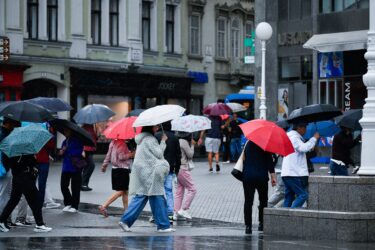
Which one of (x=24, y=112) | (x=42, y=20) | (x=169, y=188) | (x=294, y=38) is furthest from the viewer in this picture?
(x=42, y=20)

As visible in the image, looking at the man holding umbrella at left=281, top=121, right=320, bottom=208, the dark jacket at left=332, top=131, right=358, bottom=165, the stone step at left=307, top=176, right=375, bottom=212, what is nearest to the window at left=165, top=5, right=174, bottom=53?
the dark jacket at left=332, top=131, right=358, bottom=165

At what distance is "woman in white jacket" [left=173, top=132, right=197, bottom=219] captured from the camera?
1908cm

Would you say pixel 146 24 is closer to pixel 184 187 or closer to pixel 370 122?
pixel 184 187

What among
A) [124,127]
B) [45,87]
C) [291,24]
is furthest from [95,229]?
[45,87]

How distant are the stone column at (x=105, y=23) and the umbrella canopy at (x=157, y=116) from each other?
3168 cm

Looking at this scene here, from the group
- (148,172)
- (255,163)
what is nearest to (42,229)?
(148,172)

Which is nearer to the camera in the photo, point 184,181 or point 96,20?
point 184,181

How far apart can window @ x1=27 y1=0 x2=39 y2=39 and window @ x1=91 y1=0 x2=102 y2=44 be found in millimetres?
3377

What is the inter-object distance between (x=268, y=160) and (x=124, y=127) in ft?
11.3

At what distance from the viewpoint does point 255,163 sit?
647 inches

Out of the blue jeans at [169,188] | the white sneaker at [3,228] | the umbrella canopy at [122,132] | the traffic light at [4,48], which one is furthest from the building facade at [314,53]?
the white sneaker at [3,228]

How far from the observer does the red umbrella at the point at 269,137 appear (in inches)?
636

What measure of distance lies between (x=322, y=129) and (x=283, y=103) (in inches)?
806

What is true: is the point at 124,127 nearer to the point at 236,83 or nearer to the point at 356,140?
the point at 356,140
